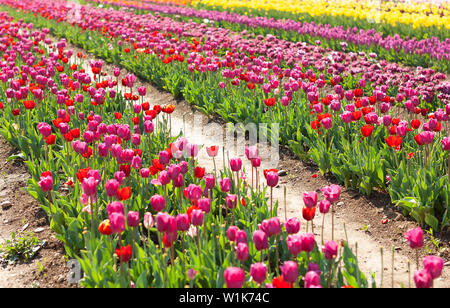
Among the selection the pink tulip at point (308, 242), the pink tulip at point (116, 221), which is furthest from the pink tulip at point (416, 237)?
the pink tulip at point (116, 221)

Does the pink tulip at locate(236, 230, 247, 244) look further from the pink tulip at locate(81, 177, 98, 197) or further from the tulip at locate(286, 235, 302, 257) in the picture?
the pink tulip at locate(81, 177, 98, 197)

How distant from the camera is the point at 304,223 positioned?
4.45 metres

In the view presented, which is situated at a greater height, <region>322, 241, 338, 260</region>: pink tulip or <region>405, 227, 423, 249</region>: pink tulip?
<region>405, 227, 423, 249</region>: pink tulip

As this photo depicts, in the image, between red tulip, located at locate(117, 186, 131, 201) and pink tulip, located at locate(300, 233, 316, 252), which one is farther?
red tulip, located at locate(117, 186, 131, 201)

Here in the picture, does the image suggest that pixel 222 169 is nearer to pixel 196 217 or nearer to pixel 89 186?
pixel 89 186

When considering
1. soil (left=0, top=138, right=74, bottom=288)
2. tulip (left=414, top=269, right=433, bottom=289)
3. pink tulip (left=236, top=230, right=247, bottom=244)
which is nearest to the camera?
tulip (left=414, top=269, right=433, bottom=289)

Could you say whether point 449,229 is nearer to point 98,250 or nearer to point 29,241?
point 98,250

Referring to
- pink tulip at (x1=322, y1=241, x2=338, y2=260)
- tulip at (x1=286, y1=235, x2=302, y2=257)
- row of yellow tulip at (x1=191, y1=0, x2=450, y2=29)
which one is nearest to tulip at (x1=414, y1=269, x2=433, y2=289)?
pink tulip at (x1=322, y1=241, x2=338, y2=260)

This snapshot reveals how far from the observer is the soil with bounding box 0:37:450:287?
369cm

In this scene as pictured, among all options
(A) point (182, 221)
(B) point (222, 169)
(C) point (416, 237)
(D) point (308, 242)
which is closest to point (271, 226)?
(D) point (308, 242)

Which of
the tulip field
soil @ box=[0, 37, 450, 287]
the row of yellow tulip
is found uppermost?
the row of yellow tulip

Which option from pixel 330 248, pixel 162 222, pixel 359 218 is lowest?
pixel 359 218
